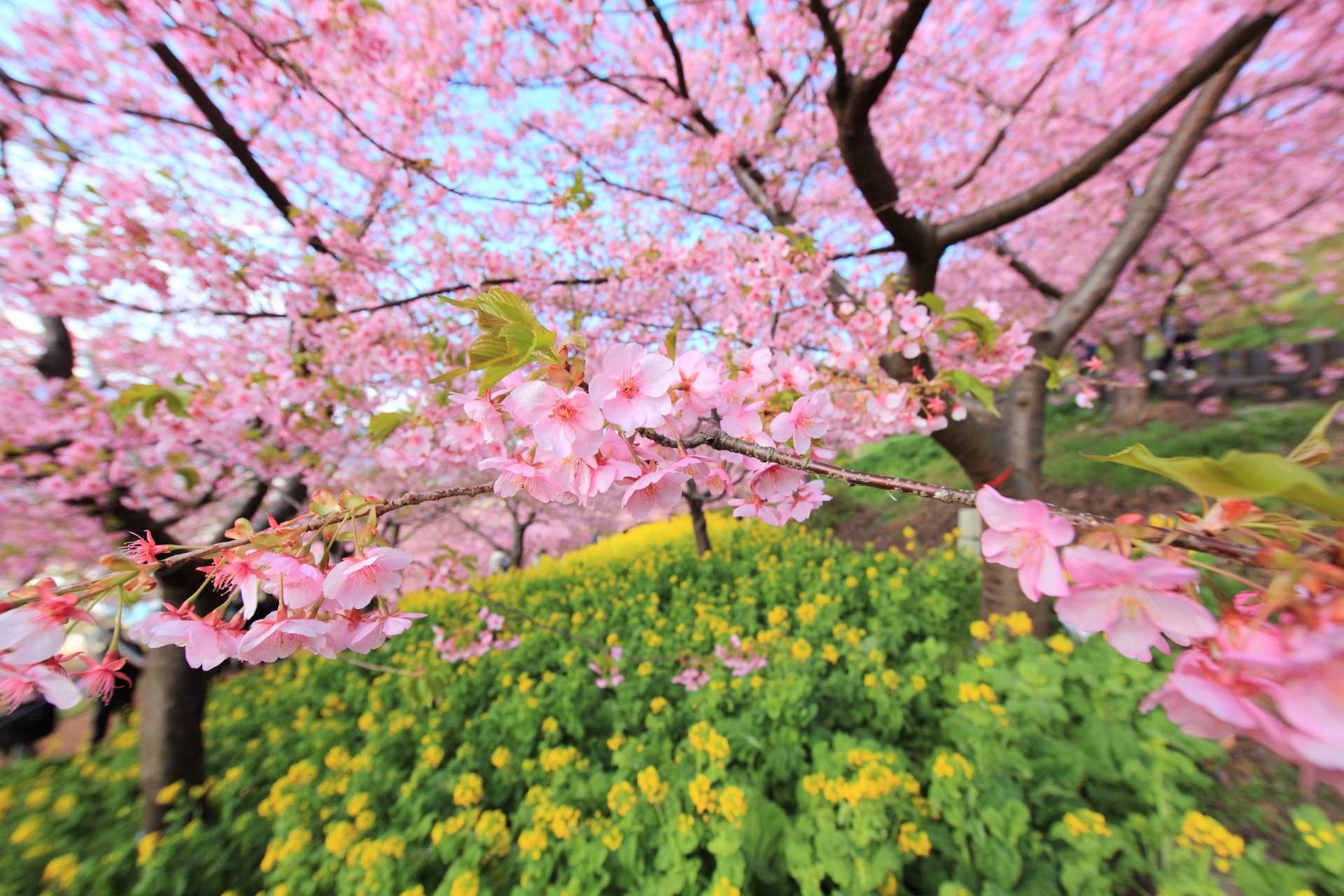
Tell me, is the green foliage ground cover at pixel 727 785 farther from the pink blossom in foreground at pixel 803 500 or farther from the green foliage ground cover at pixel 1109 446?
the green foliage ground cover at pixel 1109 446

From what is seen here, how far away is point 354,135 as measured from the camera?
13.5 ft

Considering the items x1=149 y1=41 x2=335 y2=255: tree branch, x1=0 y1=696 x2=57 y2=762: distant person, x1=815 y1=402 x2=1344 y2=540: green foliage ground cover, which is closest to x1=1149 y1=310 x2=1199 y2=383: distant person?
x1=815 y1=402 x2=1344 y2=540: green foliage ground cover

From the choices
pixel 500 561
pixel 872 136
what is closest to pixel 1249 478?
pixel 872 136

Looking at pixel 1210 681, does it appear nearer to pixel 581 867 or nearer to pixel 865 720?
pixel 581 867

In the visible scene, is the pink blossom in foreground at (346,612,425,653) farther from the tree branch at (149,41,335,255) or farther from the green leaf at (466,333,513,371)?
the tree branch at (149,41,335,255)

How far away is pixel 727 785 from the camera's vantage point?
201 cm

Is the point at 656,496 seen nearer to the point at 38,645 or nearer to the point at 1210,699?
the point at 1210,699

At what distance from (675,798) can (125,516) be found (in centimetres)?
426

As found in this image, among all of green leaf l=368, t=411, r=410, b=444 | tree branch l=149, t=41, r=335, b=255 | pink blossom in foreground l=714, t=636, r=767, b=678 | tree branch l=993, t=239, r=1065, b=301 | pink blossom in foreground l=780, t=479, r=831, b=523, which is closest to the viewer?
pink blossom in foreground l=780, t=479, r=831, b=523

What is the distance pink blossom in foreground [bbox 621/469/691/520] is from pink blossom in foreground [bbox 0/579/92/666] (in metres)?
0.78

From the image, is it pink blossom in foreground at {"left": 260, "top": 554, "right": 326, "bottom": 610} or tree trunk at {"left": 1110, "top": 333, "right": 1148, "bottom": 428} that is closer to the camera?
pink blossom in foreground at {"left": 260, "top": 554, "right": 326, "bottom": 610}

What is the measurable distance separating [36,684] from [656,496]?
0.95 m

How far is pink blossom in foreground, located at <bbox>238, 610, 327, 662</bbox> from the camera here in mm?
716

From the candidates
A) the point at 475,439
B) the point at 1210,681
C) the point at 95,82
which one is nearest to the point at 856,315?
the point at 475,439
